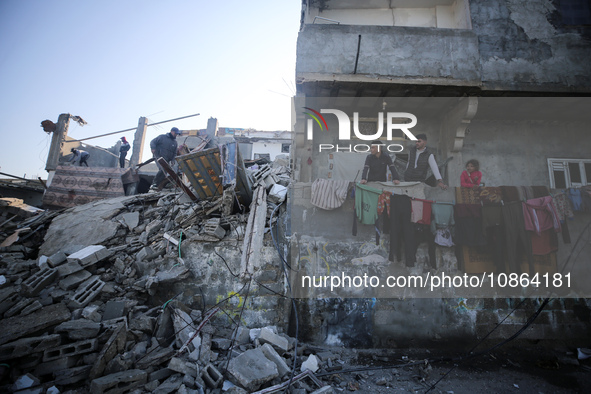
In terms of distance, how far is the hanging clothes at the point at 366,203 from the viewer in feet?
20.1

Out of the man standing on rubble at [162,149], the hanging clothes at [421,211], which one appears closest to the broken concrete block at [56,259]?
the man standing on rubble at [162,149]

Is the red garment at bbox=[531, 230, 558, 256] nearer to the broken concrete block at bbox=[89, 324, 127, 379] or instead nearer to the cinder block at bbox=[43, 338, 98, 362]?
the broken concrete block at bbox=[89, 324, 127, 379]

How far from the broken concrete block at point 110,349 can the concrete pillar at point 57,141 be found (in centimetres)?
1244

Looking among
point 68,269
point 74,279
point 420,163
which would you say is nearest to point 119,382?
point 74,279

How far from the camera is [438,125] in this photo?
7723 mm

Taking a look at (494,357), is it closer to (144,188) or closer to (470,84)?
(470,84)

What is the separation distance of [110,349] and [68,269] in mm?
2155

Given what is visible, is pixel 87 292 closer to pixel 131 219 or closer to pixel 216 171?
pixel 131 219

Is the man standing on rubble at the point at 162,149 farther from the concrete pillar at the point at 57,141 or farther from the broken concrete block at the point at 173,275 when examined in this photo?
the concrete pillar at the point at 57,141

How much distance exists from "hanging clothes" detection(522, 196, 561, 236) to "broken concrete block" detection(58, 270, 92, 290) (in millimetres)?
9065

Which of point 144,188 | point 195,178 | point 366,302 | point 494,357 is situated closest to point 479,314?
point 494,357

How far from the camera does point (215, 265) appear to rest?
19.3ft

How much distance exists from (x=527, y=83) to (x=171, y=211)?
924 cm

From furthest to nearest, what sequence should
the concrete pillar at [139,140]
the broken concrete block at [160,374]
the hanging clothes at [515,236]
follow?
the concrete pillar at [139,140], the hanging clothes at [515,236], the broken concrete block at [160,374]
